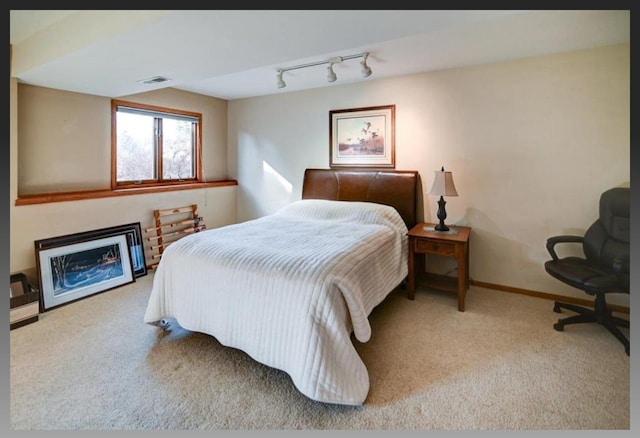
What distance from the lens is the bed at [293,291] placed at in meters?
1.49

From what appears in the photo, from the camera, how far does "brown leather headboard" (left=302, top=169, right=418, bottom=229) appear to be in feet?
10.2

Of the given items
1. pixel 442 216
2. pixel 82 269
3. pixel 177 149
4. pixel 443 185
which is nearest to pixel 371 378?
pixel 442 216

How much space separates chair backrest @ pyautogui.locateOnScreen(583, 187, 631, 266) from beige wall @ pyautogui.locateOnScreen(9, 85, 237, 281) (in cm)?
392

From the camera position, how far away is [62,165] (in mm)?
2791

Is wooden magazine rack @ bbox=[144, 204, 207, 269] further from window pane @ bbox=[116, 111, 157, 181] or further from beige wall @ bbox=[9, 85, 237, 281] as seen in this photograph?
window pane @ bbox=[116, 111, 157, 181]

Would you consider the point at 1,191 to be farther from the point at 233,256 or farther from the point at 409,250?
the point at 409,250

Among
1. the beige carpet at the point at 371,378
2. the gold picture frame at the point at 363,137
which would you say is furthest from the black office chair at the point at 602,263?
the gold picture frame at the point at 363,137

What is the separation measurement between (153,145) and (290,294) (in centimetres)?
296

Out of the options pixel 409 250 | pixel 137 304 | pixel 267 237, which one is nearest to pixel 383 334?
pixel 409 250

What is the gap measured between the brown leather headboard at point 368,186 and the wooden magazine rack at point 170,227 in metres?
1.40

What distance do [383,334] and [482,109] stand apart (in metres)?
2.14

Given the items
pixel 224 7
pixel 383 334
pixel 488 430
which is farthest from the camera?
pixel 383 334

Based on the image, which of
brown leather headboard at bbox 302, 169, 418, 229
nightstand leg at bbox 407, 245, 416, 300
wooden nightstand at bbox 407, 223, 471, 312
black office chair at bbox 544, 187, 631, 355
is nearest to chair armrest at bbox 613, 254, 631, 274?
black office chair at bbox 544, 187, 631, 355

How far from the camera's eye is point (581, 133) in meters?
2.28
